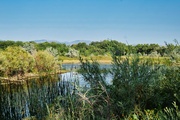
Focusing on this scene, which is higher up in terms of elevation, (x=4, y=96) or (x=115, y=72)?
(x=115, y=72)

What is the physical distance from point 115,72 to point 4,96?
16.6ft

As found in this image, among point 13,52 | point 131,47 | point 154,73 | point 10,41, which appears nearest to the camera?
point 154,73

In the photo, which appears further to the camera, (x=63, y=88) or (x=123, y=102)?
(x=63, y=88)

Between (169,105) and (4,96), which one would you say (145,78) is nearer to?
(169,105)

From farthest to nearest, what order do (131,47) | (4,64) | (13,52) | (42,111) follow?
(13,52)
(4,64)
(42,111)
(131,47)

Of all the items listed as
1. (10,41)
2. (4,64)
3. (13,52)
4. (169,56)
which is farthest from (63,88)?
(10,41)

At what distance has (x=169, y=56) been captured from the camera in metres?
4.13

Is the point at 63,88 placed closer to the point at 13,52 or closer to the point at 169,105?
the point at 169,105

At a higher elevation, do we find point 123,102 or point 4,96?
point 123,102

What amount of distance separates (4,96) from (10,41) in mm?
90378

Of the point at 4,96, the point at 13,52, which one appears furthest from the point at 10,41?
the point at 4,96

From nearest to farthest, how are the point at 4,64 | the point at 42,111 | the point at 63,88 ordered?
the point at 42,111
the point at 63,88
the point at 4,64

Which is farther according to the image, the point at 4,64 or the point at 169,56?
the point at 4,64

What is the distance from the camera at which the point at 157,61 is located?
4316mm
